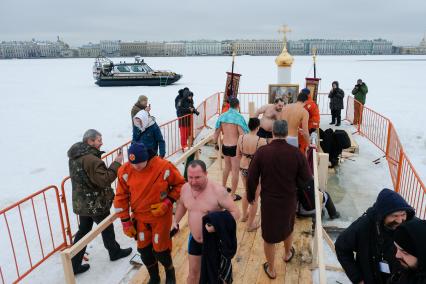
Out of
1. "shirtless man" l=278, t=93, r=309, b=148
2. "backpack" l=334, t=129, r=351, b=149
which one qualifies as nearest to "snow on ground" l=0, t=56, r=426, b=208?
"backpack" l=334, t=129, r=351, b=149

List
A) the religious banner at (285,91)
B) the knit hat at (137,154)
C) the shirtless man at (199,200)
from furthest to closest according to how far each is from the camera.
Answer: the religious banner at (285,91) → the knit hat at (137,154) → the shirtless man at (199,200)

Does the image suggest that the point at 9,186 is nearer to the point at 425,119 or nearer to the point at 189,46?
the point at 425,119

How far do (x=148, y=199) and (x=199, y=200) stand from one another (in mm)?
562

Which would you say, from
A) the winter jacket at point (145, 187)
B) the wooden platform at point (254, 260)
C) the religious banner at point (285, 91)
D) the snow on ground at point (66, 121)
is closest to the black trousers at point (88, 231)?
the wooden platform at point (254, 260)

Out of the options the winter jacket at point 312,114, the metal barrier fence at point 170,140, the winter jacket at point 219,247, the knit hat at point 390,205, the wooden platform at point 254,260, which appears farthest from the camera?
the winter jacket at point 312,114

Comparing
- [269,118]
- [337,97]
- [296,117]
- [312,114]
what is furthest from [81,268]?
[337,97]

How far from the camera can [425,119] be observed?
1224cm

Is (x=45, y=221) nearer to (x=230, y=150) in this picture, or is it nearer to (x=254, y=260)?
(x=230, y=150)

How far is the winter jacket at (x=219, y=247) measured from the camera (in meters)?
2.51

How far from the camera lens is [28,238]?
4.91 metres

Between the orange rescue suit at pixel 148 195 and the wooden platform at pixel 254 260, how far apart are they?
2.35 feet

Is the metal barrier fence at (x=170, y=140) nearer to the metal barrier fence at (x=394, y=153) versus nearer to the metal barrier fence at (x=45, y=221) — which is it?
the metal barrier fence at (x=45, y=221)

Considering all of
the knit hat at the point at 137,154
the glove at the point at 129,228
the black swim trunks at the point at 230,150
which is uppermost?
the knit hat at the point at 137,154

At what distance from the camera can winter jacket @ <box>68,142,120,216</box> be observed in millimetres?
3684
